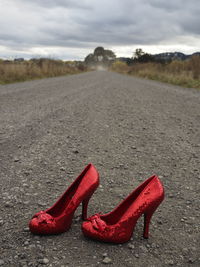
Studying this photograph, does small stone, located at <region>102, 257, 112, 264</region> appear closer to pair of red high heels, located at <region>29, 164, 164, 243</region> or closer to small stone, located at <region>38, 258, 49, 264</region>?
pair of red high heels, located at <region>29, 164, 164, 243</region>

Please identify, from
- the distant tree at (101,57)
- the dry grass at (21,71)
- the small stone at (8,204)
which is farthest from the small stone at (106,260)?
the distant tree at (101,57)

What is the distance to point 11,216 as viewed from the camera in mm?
1754

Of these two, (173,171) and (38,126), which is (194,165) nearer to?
(173,171)

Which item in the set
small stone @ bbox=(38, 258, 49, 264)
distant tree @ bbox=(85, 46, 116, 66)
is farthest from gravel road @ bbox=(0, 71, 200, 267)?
distant tree @ bbox=(85, 46, 116, 66)

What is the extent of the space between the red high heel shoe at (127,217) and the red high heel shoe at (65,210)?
0.11 m

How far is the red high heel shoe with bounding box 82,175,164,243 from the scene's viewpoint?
1.50m

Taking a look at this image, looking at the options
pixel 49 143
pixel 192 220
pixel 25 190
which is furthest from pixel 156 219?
pixel 49 143

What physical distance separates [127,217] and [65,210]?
0.33m

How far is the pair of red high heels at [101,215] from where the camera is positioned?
1511mm

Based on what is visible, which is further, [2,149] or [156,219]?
[2,149]

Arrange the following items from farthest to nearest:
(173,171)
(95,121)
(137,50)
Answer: (137,50) < (95,121) < (173,171)

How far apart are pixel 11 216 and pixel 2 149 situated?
1401 millimetres

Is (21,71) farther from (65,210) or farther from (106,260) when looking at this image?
(106,260)

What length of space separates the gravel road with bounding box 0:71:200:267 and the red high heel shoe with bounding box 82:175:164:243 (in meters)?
0.05
